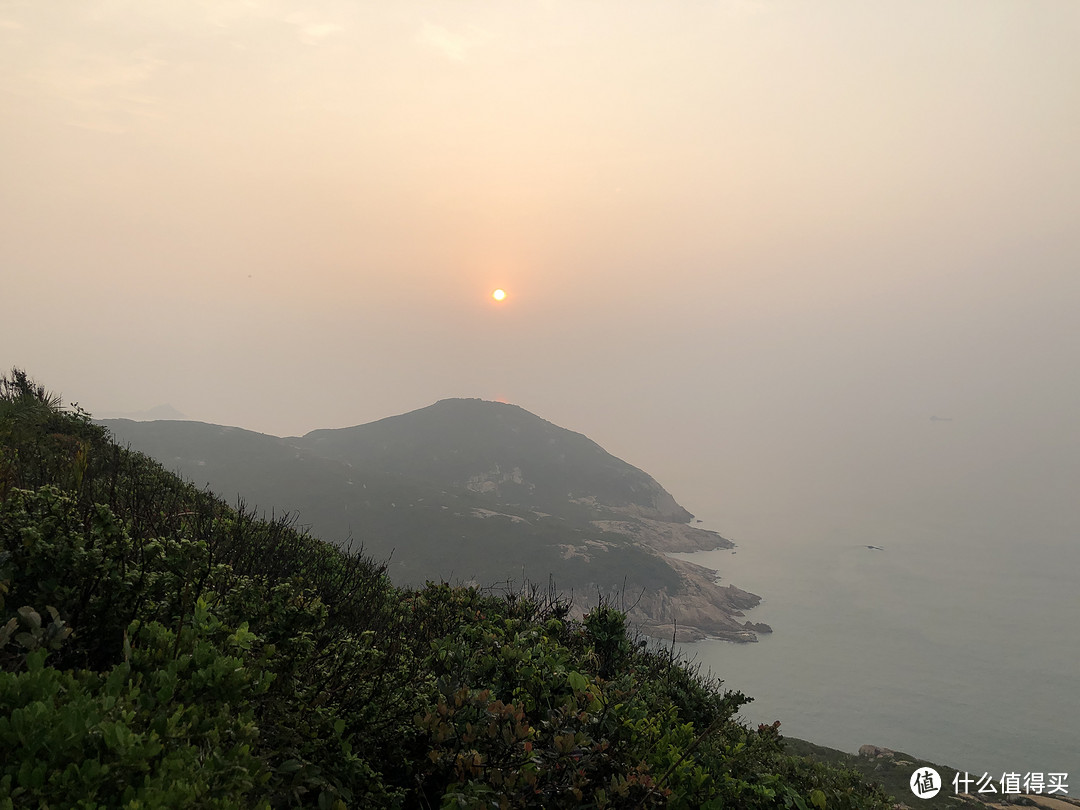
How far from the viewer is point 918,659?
95062 mm

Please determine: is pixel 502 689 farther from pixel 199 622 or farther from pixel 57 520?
pixel 57 520

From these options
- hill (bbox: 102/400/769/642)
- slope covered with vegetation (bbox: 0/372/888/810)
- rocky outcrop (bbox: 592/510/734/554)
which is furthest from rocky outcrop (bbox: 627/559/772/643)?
slope covered with vegetation (bbox: 0/372/888/810)

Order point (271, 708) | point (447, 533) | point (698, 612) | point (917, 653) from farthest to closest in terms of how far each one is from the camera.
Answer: point (447, 533), point (698, 612), point (917, 653), point (271, 708)

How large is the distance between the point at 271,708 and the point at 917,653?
130m

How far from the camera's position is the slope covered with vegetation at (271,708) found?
2.59 m

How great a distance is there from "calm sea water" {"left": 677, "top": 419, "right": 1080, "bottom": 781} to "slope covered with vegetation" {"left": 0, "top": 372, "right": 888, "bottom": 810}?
108 feet

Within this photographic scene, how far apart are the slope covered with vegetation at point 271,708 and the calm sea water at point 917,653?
1301 inches

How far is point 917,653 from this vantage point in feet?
321

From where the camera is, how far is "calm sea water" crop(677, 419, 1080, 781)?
68562 mm

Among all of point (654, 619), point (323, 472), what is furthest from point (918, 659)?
point (323, 472)

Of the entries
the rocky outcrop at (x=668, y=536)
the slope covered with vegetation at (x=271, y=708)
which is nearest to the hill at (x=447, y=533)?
the rocky outcrop at (x=668, y=536)

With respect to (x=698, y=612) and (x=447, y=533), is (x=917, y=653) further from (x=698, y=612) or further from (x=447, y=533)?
(x=447, y=533)

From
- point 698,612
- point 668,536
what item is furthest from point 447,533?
point 668,536

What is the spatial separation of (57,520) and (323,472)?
157615 mm
